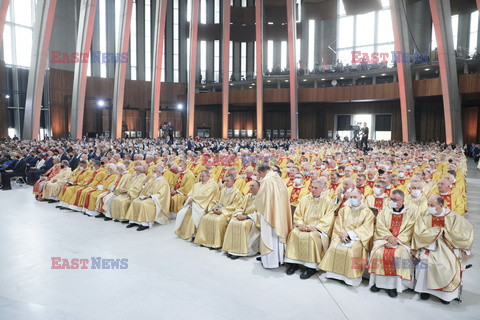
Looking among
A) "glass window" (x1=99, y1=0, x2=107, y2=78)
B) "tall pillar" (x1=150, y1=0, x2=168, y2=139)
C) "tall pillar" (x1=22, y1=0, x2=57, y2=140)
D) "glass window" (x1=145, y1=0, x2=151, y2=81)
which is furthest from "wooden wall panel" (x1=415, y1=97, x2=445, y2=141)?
"glass window" (x1=99, y1=0, x2=107, y2=78)

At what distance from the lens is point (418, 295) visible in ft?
14.1

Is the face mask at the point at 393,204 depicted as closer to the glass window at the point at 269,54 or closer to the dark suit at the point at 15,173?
the dark suit at the point at 15,173

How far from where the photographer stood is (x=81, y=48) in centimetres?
2241

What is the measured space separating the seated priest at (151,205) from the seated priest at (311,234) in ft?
10.8

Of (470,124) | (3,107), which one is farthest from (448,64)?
→ (3,107)

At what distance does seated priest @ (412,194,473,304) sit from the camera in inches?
161

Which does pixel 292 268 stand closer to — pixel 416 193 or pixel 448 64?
pixel 416 193

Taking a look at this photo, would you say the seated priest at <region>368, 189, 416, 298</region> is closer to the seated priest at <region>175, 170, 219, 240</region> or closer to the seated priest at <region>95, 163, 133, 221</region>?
the seated priest at <region>175, 170, 219, 240</region>

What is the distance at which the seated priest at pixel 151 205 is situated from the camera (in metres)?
7.16

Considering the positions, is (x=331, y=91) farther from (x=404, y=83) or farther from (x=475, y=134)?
(x=475, y=134)

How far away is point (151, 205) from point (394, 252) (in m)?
4.88

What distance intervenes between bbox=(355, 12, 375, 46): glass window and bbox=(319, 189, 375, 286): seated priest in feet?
101

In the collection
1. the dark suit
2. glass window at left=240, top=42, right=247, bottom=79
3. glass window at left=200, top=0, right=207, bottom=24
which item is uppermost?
glass window at left=200, top=0, right=207, bottom=24

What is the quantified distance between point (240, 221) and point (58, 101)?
1081 inches
